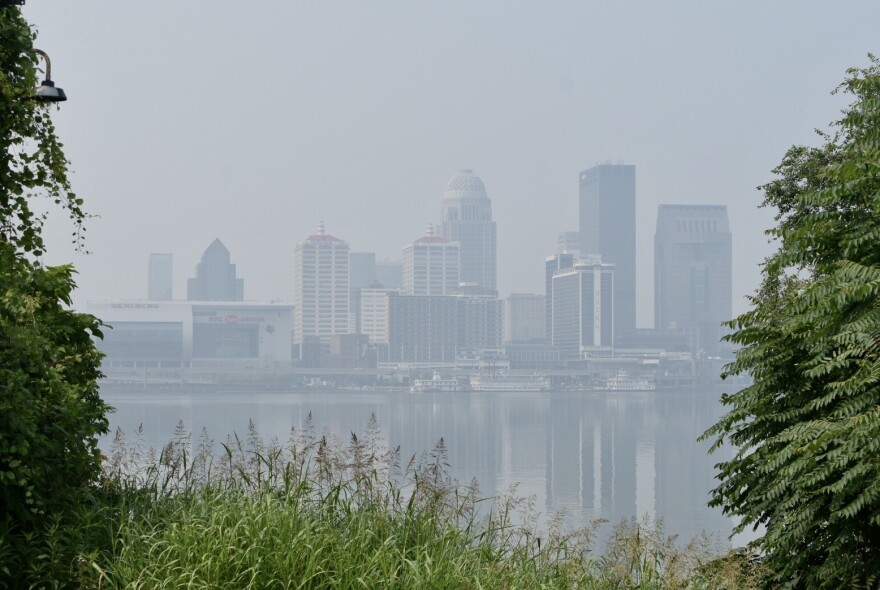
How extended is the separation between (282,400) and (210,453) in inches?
5883

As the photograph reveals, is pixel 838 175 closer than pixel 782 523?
No

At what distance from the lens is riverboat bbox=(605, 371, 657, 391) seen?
599ft

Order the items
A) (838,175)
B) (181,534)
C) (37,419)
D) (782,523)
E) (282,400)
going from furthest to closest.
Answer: (282,400) → (838,175) → (782,523) → (37,419) → (181,534)

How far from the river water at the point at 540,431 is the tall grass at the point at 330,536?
32.9 meters

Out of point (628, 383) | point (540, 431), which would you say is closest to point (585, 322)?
point (628, 383)

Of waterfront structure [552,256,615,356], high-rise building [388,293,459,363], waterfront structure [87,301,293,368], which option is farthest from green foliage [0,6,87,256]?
waterfront structure [552,256,615,356]

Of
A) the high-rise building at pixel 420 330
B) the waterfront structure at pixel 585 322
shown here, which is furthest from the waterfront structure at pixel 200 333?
the waterfront structure at pixel 585 322

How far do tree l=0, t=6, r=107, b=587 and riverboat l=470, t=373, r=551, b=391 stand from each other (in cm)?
17349

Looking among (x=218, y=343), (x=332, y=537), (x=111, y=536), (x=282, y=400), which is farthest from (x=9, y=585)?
(x=218, y=343)

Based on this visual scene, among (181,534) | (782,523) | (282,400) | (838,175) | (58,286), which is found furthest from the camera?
(282,400)

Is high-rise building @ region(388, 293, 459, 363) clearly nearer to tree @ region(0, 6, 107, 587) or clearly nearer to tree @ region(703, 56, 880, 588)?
tree @ region(0, 6, 107, 587)

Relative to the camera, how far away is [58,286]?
6.98 meters

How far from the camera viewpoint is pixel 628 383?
184 m

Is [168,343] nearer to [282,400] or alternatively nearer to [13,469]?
[282,400]
